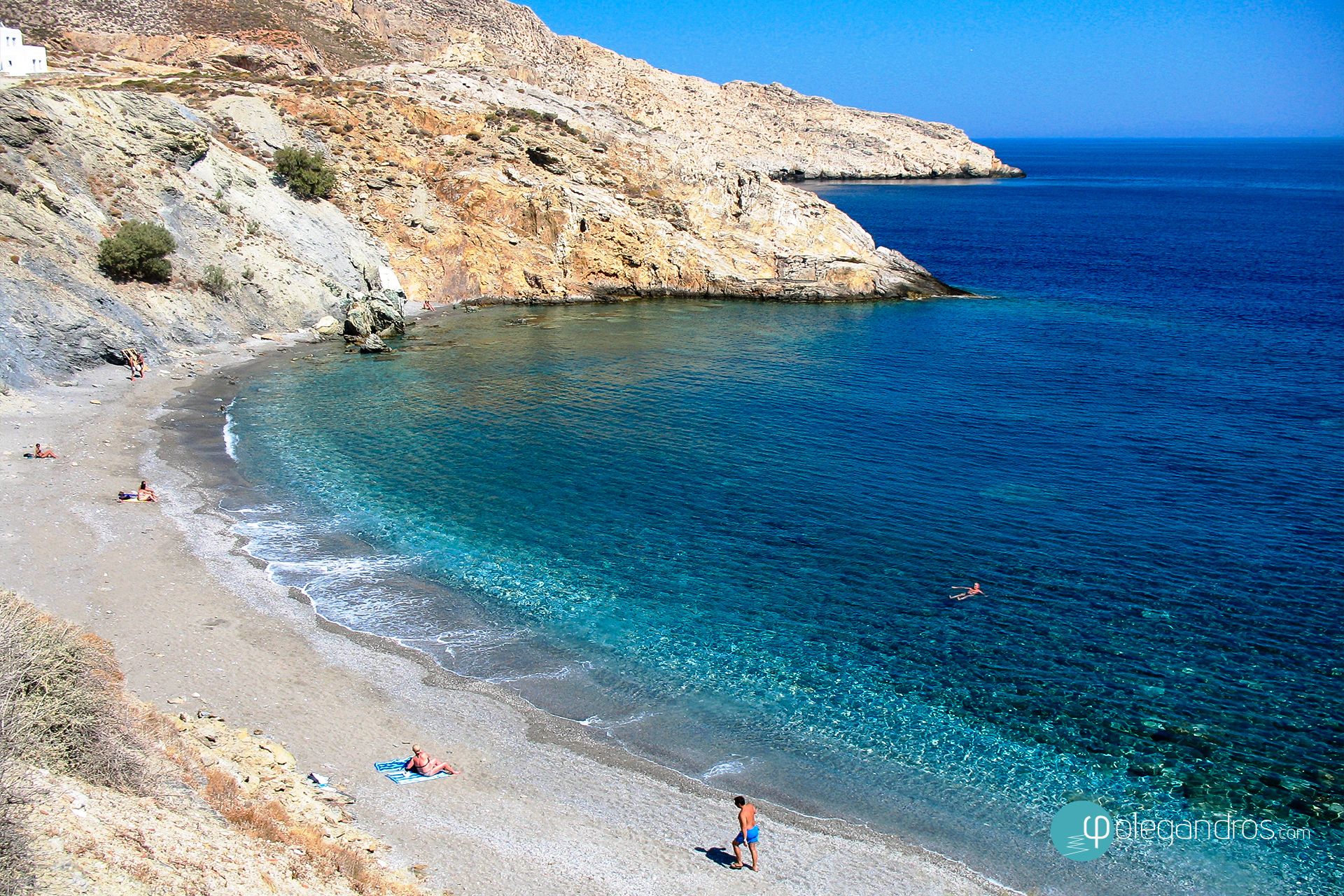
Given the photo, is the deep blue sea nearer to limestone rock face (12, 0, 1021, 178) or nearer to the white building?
the white building

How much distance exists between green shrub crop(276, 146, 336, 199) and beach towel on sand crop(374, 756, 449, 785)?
169ft

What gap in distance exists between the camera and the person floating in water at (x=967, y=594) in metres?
24.4

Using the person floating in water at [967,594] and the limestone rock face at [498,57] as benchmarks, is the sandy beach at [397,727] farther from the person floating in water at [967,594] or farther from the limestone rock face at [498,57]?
the limestone rock face at [498,57]

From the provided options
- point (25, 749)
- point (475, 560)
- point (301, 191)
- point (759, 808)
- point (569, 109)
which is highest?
point (569, 109)

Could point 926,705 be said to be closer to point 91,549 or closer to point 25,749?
point 25,749

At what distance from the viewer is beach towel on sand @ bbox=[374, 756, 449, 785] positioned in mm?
16984

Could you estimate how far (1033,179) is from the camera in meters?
199

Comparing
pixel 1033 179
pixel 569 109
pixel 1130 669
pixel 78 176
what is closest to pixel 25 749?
pixel 1130 669

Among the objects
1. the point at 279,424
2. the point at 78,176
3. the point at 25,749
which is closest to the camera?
the point at 25,749

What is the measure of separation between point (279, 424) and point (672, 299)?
117 ft

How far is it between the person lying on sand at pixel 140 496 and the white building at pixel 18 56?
161 feet

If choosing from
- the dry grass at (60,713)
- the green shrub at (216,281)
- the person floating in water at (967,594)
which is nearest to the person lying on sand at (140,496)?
the dry grass at (60,713)

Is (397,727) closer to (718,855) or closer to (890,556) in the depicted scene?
(718,855)

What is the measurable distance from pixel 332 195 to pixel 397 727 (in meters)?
51.8
